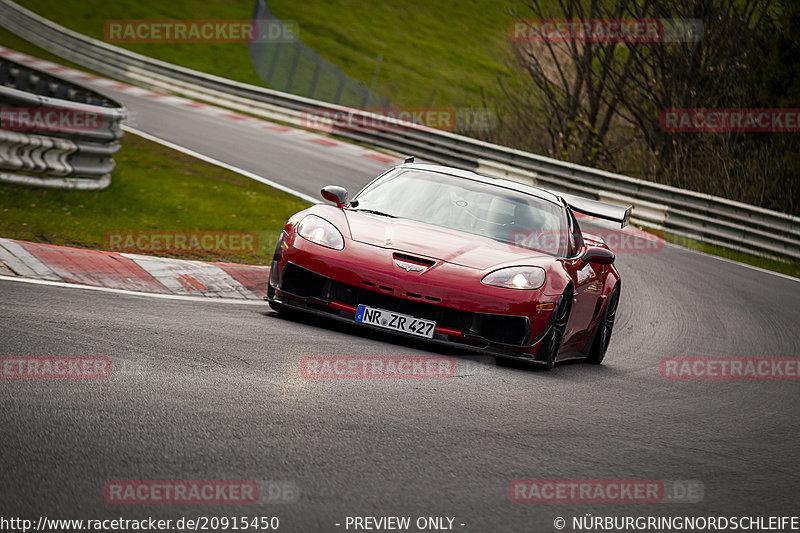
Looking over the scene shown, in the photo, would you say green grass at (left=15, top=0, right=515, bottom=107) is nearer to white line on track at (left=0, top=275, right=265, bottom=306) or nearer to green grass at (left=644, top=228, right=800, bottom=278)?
green grass at (left=644, top=228, right=800, bottom=278)

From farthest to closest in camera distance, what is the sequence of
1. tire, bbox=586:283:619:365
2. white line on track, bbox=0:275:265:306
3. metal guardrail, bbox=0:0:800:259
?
A: metal guardrail, bbox=0:0:800:259, tire, bbox=586:283:619:365, white line on track, bbox=0:275:265:306

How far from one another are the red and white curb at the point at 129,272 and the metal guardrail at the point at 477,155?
11.5m

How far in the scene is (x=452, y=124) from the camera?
29.7 metres

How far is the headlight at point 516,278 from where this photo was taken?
6.70 m

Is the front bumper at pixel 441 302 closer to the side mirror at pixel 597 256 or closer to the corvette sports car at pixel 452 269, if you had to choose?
the corvette sports car at pixel 452 269

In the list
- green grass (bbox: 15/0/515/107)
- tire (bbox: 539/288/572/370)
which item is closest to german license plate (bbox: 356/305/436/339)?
tire (bbox: 539/288/572/370)

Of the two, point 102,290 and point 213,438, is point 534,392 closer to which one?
point 213,438

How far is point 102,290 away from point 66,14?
38.1 meters

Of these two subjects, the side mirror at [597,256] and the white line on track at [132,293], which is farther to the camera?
the side mirror at [597,256]

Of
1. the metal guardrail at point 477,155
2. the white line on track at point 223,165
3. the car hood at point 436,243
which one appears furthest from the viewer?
the metal guardrail at point 477,155

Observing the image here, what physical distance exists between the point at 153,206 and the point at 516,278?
603 cm

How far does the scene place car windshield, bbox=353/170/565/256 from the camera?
762cm

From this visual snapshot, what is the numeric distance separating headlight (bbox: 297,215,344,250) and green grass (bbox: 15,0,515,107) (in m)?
33.1

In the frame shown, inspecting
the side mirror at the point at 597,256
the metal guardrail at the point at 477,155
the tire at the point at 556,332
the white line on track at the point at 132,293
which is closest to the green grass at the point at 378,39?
the metal guardrail at the point at 477,155
